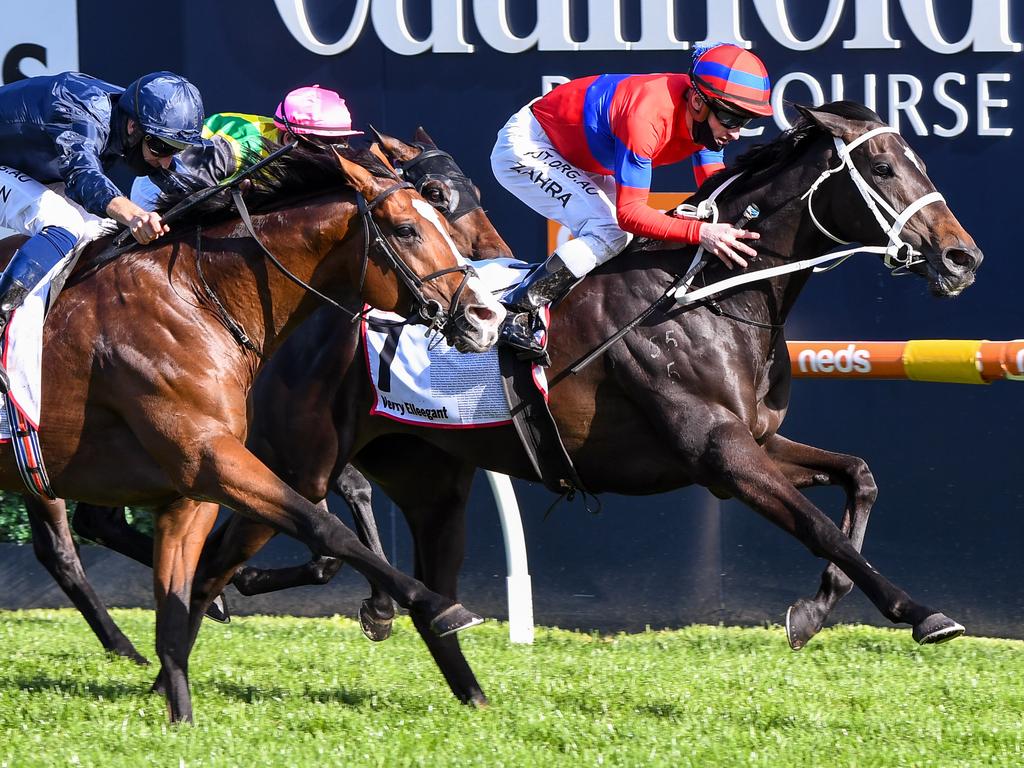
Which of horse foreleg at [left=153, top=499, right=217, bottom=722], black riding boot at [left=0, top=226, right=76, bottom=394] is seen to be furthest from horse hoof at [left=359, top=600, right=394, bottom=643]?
black riding boot at [left=0, top=226, right=76, bottom=394]

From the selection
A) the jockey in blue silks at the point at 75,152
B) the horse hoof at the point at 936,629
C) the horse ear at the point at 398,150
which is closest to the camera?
the horse hoof at the point at 936,629

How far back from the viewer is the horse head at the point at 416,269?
4.43 m

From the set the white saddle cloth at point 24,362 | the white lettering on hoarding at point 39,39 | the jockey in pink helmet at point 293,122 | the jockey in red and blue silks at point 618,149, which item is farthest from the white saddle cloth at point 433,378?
the white lettering on hoarding at point 39,39

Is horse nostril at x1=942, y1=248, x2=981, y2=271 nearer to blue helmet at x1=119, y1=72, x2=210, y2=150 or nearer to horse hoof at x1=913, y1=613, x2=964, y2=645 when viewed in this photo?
horse hoof at x1=913, y1=613, x2=964, y2=645

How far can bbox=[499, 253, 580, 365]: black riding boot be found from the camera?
521 centimetres

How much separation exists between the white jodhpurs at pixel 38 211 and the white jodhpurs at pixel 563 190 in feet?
4.82

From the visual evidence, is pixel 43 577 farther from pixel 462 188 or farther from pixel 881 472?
pixel 881 472

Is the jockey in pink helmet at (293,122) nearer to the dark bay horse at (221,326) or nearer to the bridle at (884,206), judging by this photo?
the dark bay horse at (221,326)

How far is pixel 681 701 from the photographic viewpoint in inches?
207

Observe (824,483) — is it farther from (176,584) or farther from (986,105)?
(986,105)

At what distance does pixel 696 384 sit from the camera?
5.07 metres

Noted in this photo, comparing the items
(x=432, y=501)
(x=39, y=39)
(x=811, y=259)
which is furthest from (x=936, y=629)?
(x=39, y=39)

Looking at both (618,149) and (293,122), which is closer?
(618,149)

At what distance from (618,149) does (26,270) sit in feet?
6.30
